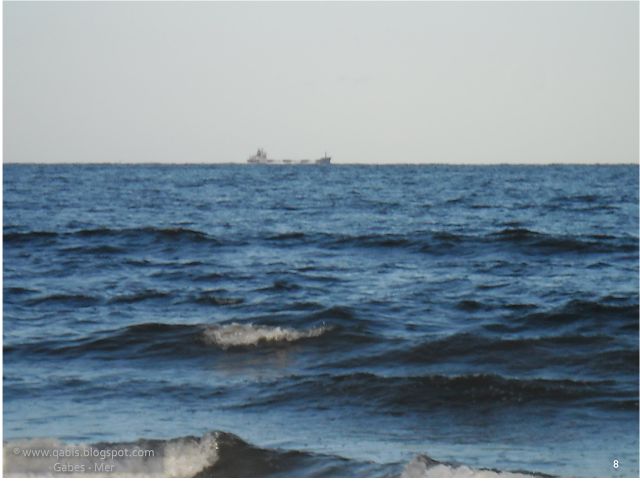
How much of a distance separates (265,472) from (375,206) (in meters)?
29.9

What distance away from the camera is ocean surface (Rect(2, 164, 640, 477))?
22.0 ft

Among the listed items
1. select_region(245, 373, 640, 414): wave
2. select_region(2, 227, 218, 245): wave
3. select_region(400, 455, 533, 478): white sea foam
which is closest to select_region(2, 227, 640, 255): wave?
select_region(2, 227, 218, 245): wave

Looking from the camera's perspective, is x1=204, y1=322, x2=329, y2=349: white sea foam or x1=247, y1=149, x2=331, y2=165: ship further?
x1=247, y1=149, x2=331, y2=165: ship

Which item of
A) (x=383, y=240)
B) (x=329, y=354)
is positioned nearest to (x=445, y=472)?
(x=329, y=354)

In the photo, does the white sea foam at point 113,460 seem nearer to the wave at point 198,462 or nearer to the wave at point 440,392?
the wave at point 198,462

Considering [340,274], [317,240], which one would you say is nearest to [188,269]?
[340,274]

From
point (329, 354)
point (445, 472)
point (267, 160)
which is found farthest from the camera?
point (267, 160)

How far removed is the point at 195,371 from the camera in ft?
30.5

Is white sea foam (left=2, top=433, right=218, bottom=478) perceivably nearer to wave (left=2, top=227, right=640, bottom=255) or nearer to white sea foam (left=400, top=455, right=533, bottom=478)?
white sea foam (left=400, top=455, right=533, bottom=478)

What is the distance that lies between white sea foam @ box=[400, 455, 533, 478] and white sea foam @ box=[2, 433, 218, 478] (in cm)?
175

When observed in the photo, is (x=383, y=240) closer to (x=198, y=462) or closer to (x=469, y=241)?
(x=469, y=241)

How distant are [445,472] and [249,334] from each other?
215 inches

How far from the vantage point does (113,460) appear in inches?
236

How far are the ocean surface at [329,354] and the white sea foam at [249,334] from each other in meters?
0.04
